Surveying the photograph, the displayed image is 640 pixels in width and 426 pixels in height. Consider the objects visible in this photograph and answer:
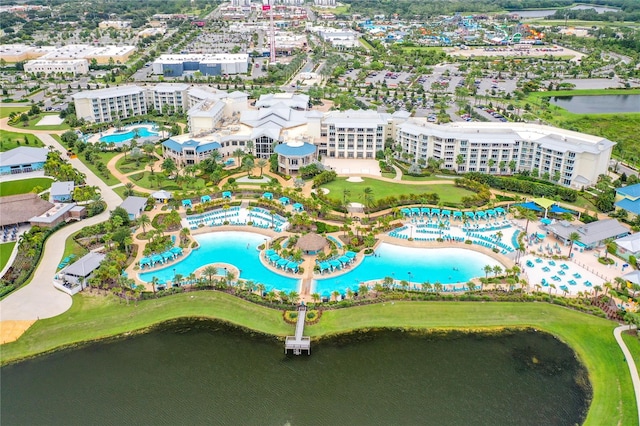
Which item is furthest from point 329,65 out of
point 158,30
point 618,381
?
point 618,381

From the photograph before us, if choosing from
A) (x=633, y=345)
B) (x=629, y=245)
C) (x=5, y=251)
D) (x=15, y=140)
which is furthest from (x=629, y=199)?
(x=15, y=140)

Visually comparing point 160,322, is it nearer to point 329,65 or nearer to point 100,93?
point 100,93

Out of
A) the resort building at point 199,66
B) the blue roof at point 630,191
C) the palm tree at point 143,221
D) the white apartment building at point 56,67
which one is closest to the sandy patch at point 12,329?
the palm tree at point 143,221

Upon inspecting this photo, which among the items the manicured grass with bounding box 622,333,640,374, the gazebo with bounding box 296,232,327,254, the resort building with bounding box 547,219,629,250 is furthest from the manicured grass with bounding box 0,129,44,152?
the manicured grass with bounding box 622,333,640,374

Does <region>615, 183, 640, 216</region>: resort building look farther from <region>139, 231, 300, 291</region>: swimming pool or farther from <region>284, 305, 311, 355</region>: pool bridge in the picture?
<region>284, 305, 311, 355</region>: pool bridge

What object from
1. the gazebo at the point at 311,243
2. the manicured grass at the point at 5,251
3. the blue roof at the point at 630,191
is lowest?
the manicured grass at the point at 5,251

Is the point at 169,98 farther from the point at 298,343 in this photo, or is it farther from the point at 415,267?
the point at 298,343

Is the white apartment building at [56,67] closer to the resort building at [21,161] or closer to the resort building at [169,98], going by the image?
the resort building at [169,98]
